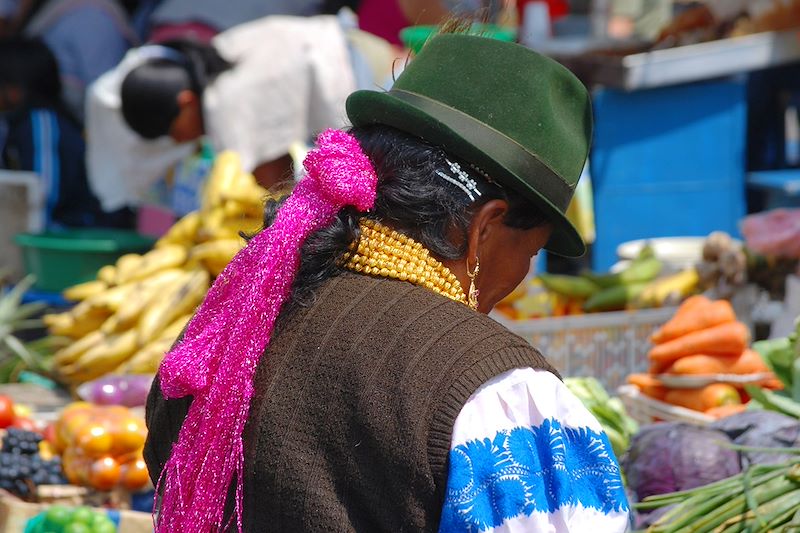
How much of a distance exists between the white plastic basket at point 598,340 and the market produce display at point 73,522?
4.43 feet

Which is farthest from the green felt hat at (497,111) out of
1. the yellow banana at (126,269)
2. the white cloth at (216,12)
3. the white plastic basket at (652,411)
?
the white cloth at (216,12)

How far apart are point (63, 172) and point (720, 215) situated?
367 cm

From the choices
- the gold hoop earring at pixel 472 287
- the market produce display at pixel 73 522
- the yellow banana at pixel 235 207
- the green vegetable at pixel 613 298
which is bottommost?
the market produce display at pixel 73 522

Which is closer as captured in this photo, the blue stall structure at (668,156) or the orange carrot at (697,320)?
the orange carrot at (697,320)

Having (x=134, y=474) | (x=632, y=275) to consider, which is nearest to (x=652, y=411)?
(x=632, y=275)

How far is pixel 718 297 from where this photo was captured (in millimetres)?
3605

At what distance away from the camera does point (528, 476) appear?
132 cm

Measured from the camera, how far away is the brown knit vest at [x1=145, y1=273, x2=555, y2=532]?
132 centimetres

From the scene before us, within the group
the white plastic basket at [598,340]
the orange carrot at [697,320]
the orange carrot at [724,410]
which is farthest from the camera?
the white plastic basket at [598,340]

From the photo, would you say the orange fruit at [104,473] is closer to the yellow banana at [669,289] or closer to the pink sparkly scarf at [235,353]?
the pink sparkly scarf at [235,353]

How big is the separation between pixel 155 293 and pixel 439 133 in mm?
2550

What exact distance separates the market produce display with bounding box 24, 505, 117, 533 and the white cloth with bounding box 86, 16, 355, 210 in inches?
96.3

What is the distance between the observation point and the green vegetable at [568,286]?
3812 mm

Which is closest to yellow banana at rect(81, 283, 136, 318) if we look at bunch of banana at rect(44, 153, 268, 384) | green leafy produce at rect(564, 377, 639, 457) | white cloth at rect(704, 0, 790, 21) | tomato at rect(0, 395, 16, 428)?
bunch of banana at rect(44, 153, 268, 384)
